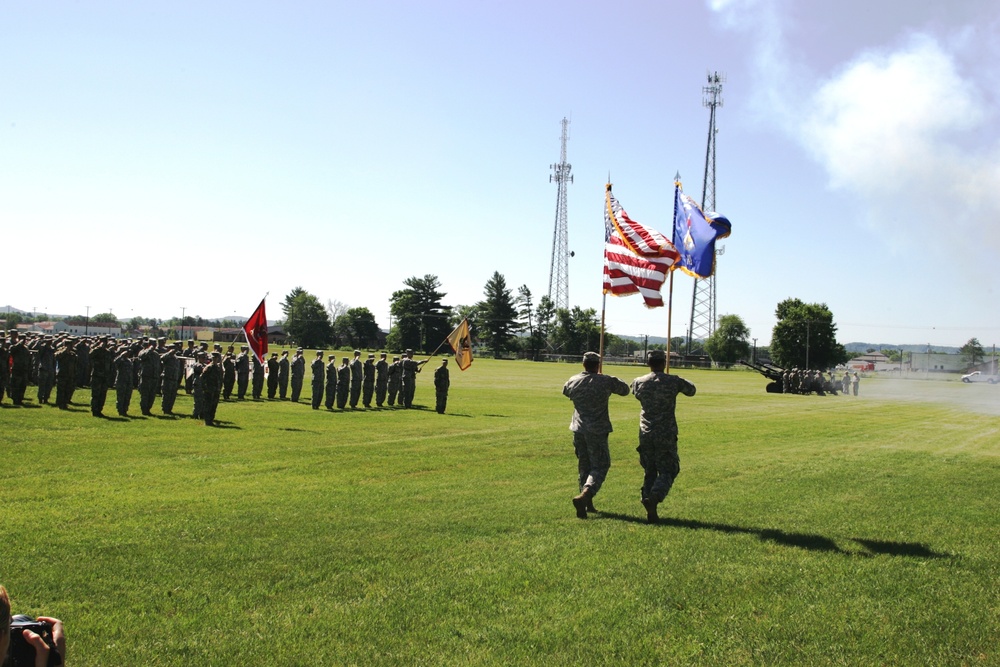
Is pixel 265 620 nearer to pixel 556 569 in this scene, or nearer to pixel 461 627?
pixel 461 627

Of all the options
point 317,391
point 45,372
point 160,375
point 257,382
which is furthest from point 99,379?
point 257,382

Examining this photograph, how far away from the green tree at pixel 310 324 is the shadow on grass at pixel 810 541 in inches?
5129

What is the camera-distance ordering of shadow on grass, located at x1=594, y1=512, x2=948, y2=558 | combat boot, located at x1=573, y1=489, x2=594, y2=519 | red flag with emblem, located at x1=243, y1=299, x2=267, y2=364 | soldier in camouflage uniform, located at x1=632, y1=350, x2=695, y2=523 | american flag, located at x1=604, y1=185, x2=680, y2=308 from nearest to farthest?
shadow on grass, located at x1=594, y1=512, x2=948, y2=558 → combat boot, located at x1=573, y1=489, x2=594, y2=519 → soldier in camouflage uniform, located at x1=632, y1=350, x2=695, y2=523 → american flag, located at x1=604, y1=185, x2=680, y2=308 → red flag with emblem, located at x1=243, y1=299, x2=267, y2=364

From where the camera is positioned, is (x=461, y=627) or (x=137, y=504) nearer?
(x=461, y=627)

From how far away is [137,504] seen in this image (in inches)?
368

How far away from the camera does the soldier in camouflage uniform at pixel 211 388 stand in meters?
19.2

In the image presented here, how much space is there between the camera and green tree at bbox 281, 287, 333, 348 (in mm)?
139875

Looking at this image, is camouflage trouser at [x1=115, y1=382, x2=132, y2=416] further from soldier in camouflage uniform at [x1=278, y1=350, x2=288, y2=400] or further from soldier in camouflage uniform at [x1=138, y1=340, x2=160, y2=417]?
soldier in camouflage uniform at [x1=278, y1=350, x2=288, y2=400]

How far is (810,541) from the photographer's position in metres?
8.42

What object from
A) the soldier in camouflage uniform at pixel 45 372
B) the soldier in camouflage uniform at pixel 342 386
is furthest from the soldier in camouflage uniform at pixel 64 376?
the soldier in camouflage uniform at pixel 342 386

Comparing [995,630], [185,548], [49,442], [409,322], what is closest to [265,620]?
[185,548]

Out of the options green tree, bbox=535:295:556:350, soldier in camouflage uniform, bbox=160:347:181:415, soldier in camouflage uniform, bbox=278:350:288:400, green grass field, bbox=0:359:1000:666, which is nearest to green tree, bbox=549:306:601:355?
green tree, bbox=535:295:556:350

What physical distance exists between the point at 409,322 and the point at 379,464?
11889 centimetres

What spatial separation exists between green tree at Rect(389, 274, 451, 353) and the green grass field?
115748mm
